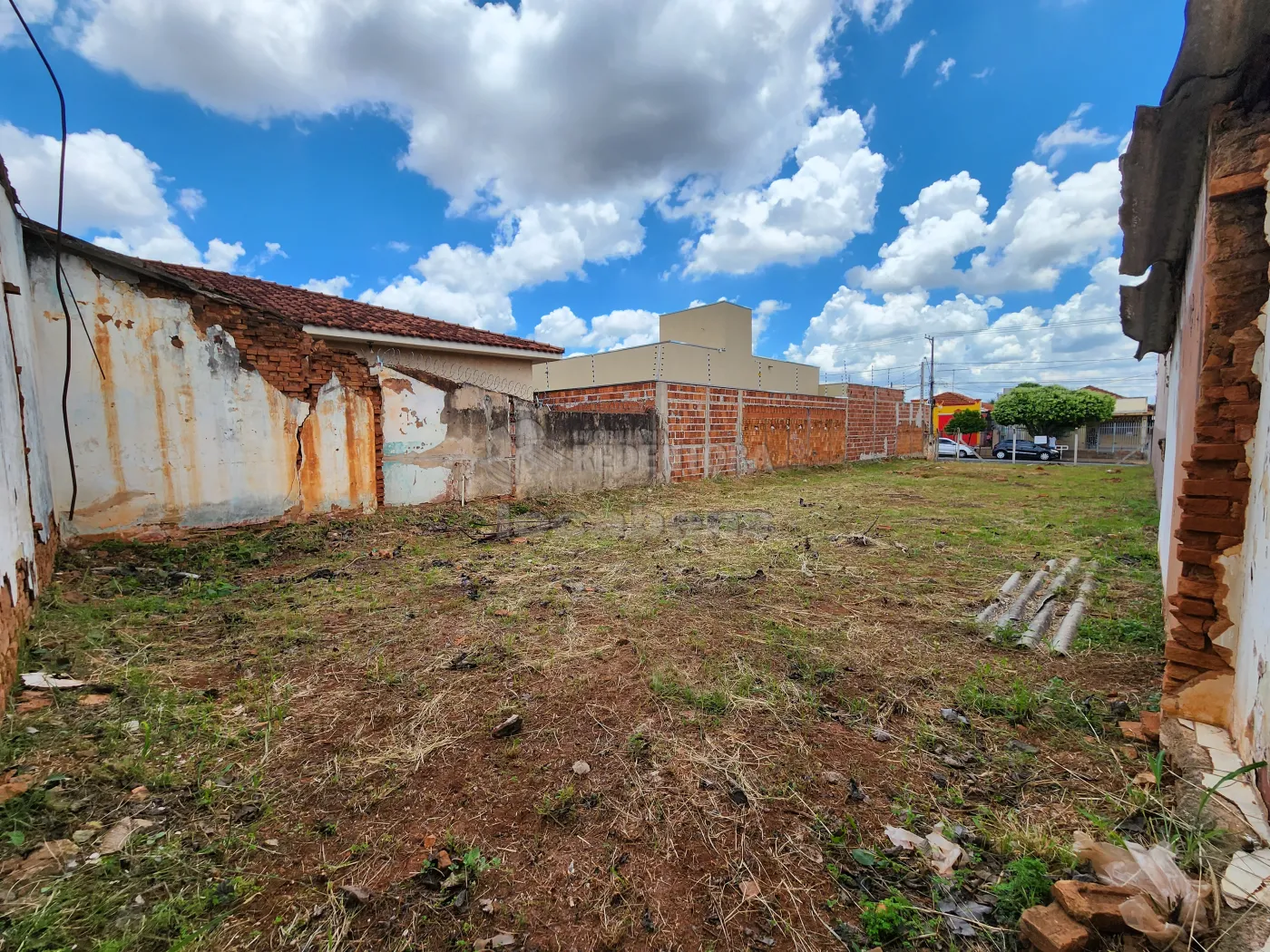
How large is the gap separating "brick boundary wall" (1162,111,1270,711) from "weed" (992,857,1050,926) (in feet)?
4.04

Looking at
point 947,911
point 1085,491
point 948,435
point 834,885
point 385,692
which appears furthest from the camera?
point 948,435

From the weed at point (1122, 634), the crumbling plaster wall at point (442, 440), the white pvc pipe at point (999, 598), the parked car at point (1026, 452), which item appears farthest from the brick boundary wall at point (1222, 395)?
the parked car at point (1026, 452)

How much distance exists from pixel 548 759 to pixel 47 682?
8.11ft

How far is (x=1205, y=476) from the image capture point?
1.97 metres

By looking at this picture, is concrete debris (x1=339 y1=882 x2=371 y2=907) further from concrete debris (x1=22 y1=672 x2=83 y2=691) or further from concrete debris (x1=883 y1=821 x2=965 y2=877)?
concrete debris (x1=22 y1=672 x2=83 y2=691)

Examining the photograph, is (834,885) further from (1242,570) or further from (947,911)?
(1242,570)

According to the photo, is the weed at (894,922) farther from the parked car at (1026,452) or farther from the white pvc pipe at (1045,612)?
the parked car at (1026,452)

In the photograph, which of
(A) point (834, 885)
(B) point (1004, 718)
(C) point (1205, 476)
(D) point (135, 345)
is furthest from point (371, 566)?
(C) point (1205, 476)

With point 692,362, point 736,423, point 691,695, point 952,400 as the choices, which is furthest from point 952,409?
point 691,695

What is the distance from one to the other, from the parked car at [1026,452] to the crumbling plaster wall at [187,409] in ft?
102

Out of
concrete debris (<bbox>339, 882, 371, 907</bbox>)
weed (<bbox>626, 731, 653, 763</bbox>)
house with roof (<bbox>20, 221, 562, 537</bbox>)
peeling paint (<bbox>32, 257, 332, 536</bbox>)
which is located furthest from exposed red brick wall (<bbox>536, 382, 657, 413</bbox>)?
concrete debris (<bbox>339, 882, 371, 907</bbox>)

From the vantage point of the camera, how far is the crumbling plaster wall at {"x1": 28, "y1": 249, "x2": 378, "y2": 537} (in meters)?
4.58

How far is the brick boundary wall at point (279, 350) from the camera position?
5.16 m

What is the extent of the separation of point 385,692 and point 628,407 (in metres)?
8.79
